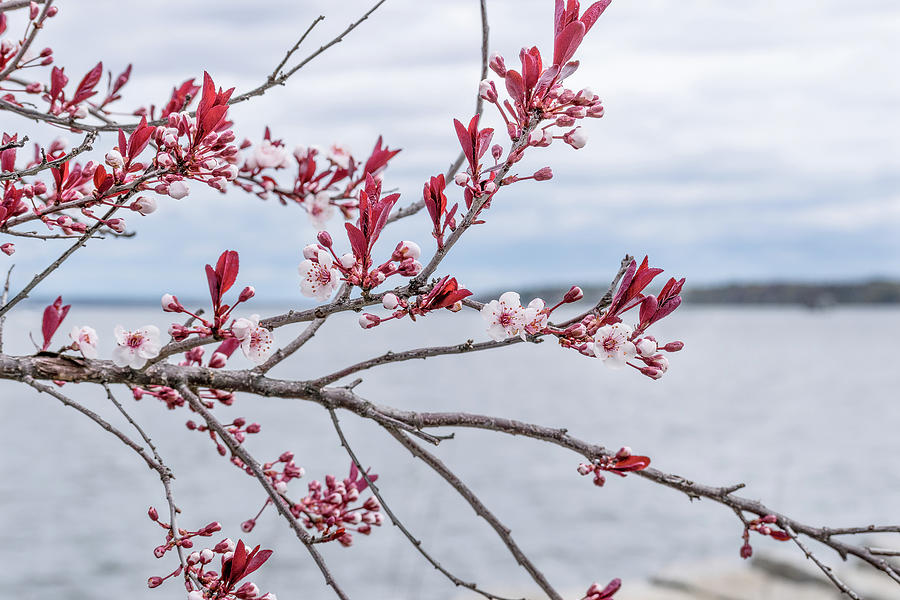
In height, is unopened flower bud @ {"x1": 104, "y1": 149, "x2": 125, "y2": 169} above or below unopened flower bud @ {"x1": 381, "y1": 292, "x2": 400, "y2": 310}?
above

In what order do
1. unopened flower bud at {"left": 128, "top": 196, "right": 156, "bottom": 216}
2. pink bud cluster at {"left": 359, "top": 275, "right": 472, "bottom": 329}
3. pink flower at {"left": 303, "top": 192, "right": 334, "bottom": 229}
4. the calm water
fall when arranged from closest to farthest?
pink bud cluster at {"left": 359, "top": 275, "right": 472, "bottom": 329}, unopened flower bud at {"left": 128, "top": 196, "right": 156, "bottom": 216}, pink flower at {"left": 303, "top": 192, "right": 334, "bottom": 229}, the calm water

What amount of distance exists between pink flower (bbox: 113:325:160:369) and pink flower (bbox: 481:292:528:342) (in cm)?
68

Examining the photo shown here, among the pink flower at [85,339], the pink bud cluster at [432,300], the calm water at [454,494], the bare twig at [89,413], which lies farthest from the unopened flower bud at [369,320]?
the calm water at [454,494]

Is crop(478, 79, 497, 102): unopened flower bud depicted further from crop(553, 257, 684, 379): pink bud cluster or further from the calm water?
the calm water

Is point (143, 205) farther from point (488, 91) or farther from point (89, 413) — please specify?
point (488, 91)

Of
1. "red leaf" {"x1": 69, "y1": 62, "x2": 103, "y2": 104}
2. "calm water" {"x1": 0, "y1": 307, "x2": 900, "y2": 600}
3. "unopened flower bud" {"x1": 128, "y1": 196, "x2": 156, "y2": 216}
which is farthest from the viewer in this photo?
"calm water" {"x1": 0, "y1": 307, "x2": 900, "y2": 600}

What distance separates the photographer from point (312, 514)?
89.1 inches

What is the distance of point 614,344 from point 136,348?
948 millimetres

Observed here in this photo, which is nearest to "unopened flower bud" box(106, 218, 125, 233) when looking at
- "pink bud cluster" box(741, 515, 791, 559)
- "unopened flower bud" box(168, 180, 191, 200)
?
"unopened flower bud" box(168, 180, 191, 200)

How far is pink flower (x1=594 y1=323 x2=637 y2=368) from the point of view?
1.50 m

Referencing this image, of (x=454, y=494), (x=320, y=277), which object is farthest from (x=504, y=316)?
(x=454, y=494)

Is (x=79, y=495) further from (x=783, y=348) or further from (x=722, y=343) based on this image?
(x=722, y=343)

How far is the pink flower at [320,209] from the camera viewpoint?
2.42 meters

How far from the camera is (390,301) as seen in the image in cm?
144
